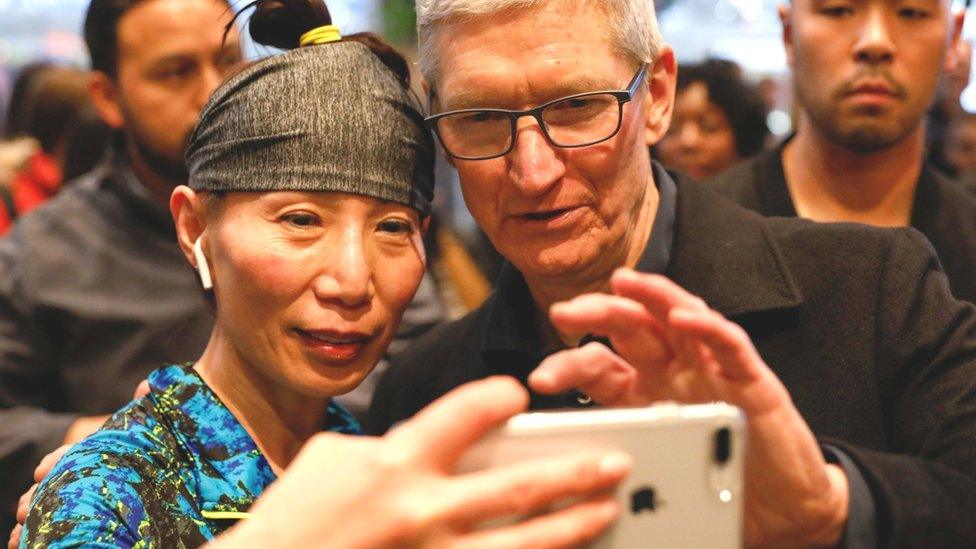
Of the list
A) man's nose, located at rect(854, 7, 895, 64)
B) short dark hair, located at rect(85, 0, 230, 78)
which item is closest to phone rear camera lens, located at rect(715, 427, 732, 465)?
man's nose, located at rect(854, 7, 895, 64)

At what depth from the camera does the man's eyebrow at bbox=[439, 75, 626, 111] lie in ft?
6.21

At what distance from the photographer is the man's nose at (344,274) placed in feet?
5.71

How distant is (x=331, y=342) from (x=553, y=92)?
0.53 meters

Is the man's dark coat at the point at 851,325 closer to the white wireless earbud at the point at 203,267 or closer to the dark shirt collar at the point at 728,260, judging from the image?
the dark shirt collar at the point at 728,260

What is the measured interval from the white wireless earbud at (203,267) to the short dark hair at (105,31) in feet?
4.69

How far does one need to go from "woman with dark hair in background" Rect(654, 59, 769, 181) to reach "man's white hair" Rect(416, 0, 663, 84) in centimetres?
228

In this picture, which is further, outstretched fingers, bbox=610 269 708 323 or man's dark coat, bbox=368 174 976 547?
man's dark coat, bbox=368 174 976 547

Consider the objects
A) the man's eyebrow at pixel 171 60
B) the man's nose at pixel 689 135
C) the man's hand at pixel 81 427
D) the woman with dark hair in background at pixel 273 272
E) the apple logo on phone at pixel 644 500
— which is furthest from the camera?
the man's nose at pixel 689 135

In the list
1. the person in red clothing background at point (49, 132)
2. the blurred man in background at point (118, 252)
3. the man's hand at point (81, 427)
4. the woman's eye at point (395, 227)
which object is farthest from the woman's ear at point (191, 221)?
the person in red clothing background at point (49, 132)

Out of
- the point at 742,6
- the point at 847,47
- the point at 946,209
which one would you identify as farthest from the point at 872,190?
the point at 742,6

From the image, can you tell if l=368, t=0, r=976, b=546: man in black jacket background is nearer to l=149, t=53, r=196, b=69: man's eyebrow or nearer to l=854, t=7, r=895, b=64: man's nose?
l=854, t=7, r=895, b=64: man's nose

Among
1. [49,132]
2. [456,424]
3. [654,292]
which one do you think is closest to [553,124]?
[654,292]

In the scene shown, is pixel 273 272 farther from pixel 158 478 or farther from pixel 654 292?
pixel 654 292

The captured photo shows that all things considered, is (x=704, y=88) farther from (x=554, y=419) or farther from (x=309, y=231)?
(x=554, y=419)
